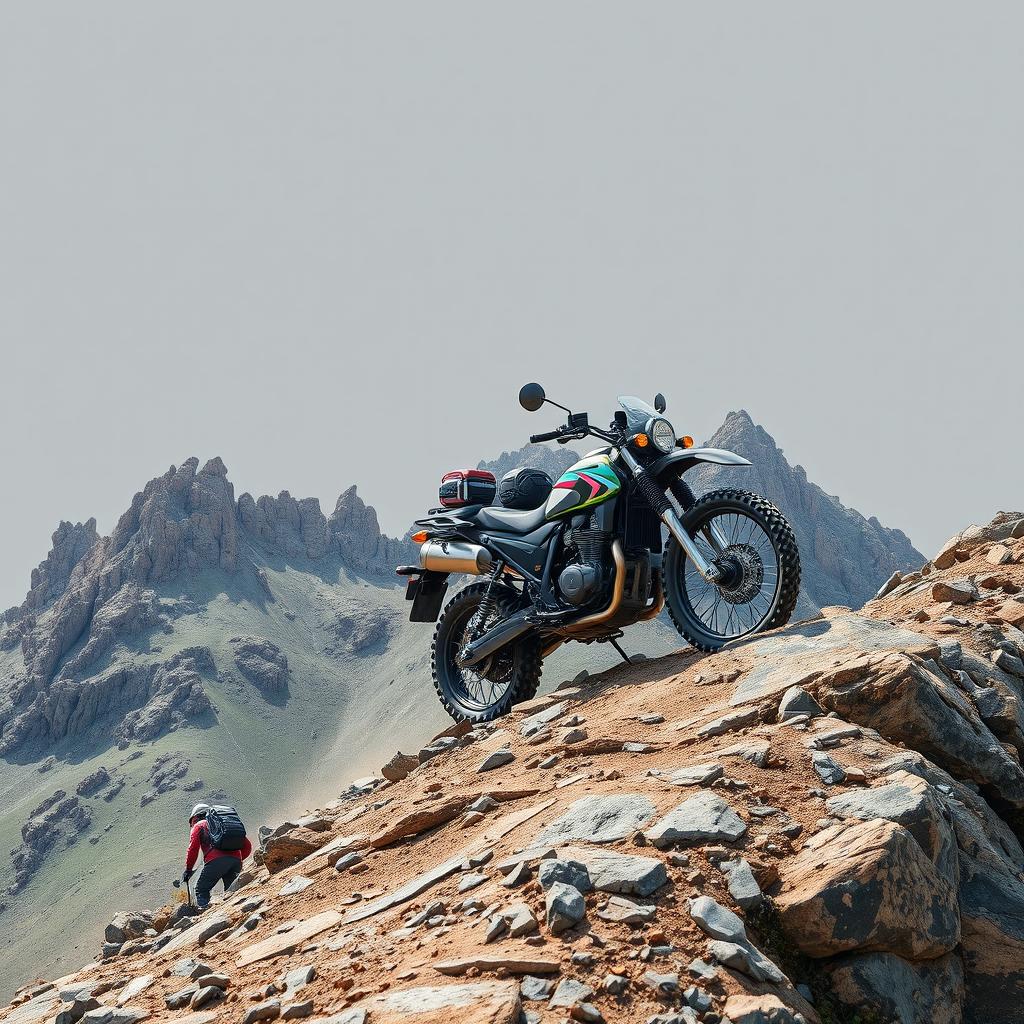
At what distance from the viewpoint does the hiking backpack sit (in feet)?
41.2

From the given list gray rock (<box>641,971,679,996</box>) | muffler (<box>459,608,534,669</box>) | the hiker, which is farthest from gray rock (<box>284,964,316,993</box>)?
the hiker

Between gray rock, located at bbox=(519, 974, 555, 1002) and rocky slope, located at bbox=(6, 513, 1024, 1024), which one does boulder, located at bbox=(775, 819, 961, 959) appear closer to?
rocky slope, located at bbox=(6, 513, 1024, 1024)

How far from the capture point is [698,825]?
6039mm

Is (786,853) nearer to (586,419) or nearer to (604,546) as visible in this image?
(604,546)

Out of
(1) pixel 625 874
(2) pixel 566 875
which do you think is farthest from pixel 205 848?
(1) pixel 625 874

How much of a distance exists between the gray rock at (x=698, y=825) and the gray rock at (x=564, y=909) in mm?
886

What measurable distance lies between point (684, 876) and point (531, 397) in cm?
750

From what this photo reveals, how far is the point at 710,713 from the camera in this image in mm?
8500

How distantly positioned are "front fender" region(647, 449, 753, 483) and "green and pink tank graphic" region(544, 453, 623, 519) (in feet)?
1.67

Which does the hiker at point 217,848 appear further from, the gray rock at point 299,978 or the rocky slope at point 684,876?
the gray rock at point 299,978

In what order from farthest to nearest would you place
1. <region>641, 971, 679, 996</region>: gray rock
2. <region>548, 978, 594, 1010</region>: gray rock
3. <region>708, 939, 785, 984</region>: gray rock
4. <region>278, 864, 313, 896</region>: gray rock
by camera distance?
<region>278, 864, 313, 896</region>: gray rock
<region>708, 939, 785, 984</region>: gray rock
<region>641, 971, 679, 996</region>: gray rock
<region>548, 978, 594, 1010</region>: gray rock

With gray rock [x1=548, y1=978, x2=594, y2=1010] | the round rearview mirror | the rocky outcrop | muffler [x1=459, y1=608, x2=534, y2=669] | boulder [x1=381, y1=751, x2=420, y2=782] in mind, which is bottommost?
gray rock [x1=548, y1=978, x2=594, y2=1010]

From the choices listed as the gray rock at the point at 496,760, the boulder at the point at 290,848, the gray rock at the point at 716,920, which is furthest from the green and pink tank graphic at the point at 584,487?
the gray rock at the point at 716,920

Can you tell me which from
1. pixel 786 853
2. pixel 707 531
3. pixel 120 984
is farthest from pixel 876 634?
pixel 120 984
